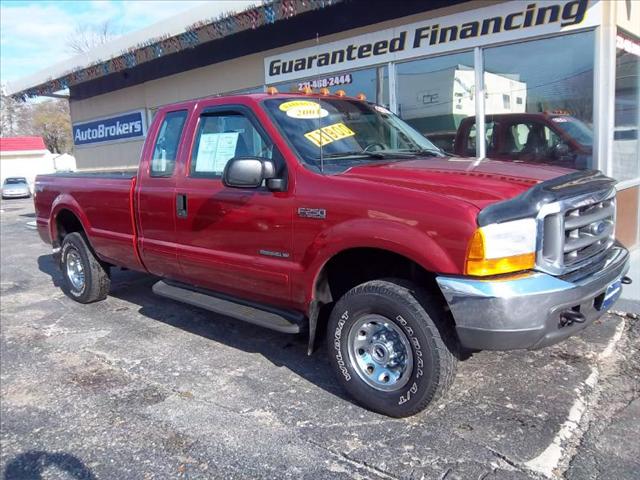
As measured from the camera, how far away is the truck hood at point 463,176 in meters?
3.05

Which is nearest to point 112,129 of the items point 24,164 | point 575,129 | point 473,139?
point 473,139

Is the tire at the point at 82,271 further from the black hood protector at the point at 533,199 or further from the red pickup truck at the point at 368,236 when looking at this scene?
the black hood protector at the point at 533,199

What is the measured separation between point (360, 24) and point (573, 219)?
607cm

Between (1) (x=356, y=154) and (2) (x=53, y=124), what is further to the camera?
(2) (x=53, y=124)

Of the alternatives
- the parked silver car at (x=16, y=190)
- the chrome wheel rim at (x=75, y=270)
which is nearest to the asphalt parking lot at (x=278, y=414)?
the chrome wheel rim at (x=75, y=270)

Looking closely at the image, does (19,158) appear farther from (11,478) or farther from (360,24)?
(11,478)

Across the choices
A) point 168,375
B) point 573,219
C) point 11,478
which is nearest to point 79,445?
point 11,478

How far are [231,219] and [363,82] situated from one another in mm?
5093

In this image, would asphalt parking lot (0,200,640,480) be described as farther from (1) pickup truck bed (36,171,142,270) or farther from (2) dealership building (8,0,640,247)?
(2) dealership building (8,0,640,247)

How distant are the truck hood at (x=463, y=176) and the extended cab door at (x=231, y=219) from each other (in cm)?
67

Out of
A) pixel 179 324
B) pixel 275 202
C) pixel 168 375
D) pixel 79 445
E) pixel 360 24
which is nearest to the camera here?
pixel 79 445

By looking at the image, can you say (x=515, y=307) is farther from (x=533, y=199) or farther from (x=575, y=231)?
(x=575, y=231)

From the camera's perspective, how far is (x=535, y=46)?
260 inches

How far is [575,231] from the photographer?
3203 millimetres
